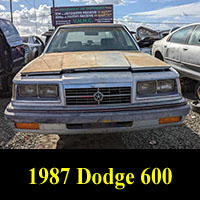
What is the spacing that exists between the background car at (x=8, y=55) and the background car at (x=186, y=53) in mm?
3727

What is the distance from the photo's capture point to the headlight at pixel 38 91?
2.25m

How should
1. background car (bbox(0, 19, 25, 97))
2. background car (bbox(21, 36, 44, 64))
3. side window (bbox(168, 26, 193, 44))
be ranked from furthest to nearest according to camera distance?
1. background car (bbox(21, 36, 44, 64))
2. side window (bbox(168, 26, 193, 44))
3. background car (bbox(0, 19, 25, 97))

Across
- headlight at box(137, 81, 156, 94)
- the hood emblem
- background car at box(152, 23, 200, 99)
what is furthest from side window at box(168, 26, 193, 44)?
the hood emblem

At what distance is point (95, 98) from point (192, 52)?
3.10 meters

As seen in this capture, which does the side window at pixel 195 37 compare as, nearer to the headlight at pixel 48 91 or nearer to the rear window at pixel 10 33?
the headlight at pixel 48 91

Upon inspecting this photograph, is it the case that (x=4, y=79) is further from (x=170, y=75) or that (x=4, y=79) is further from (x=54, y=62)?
(x=170, y=75)

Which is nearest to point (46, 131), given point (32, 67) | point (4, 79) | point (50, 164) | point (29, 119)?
point (29, 119)

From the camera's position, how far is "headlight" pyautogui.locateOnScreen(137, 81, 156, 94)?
2.28 m

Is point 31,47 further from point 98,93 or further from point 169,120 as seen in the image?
point 169,120

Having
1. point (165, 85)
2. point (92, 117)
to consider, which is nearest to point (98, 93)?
point (92, 117)

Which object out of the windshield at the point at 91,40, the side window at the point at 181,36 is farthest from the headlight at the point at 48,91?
the side window at the point at 181,36

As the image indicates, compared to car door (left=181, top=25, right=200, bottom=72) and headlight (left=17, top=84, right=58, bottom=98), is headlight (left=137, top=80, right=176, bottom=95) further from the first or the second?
car door (left=181, top=25, right=200, bottom=72)

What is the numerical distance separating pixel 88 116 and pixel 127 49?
67.8 inches

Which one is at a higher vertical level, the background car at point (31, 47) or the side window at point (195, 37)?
the side window at point (195, 37)
